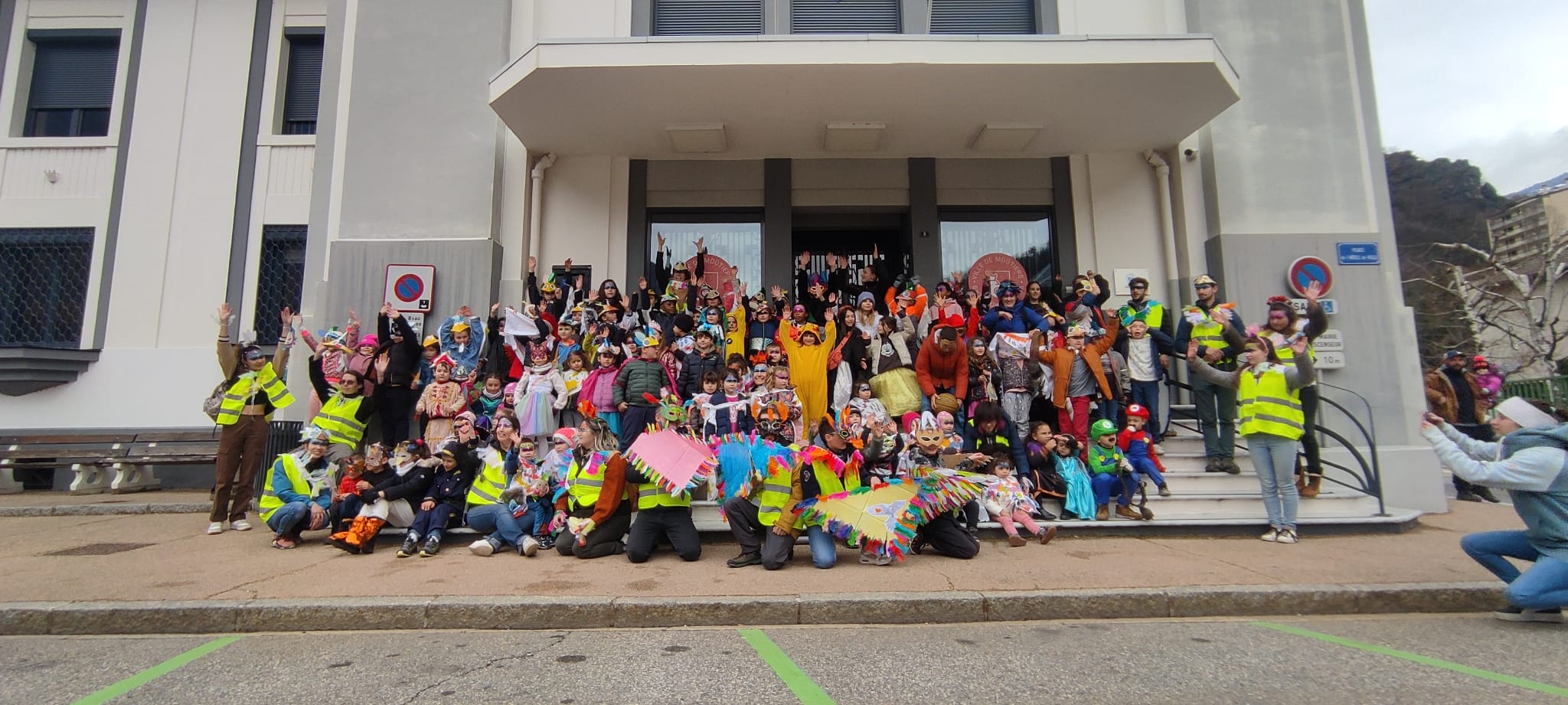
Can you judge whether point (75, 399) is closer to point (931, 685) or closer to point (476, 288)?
point (476, 288)

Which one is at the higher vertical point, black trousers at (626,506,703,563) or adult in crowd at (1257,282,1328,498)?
adult in crowd at (1257,282,1328,498)

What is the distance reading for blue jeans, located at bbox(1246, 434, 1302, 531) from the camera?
686 cm

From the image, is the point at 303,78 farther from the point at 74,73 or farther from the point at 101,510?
the point at 101,510

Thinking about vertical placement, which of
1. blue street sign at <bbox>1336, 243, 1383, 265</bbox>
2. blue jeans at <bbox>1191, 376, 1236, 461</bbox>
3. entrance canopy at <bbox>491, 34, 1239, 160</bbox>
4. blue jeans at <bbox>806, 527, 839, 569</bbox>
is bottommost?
blue jeans at <bbox>806, 527, 839, 569</bbox>

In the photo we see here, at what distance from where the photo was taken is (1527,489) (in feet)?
15.0

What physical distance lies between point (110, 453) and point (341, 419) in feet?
17.9

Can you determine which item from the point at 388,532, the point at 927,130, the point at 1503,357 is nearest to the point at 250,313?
the point at 388,532

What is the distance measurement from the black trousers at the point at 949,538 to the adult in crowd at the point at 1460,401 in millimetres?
8841

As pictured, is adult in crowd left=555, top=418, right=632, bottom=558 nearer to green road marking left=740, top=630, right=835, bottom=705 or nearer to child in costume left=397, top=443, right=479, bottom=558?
child in costume left=397, top=443, right=479, bottom=558

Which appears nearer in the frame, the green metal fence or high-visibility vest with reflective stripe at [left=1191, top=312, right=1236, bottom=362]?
high-visibility vest with reflective stripe at [left=1191, top=312, right=1236, bottom=362]

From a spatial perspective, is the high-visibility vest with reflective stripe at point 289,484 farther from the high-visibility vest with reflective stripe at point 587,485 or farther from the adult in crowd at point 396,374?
the high-visibility vest with reflective stripe at point 587,485

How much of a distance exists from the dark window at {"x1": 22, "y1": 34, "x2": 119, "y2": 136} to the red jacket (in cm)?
1463

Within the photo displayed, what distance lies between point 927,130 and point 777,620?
7.79m

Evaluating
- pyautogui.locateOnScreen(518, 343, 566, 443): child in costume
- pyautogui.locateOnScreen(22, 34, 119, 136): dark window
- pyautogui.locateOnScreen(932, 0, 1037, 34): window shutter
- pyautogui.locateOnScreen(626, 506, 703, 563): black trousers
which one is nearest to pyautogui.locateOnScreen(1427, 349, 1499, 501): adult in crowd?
pyautogui.locateOnScreen(932, 0, 1037, 34): window shutter
